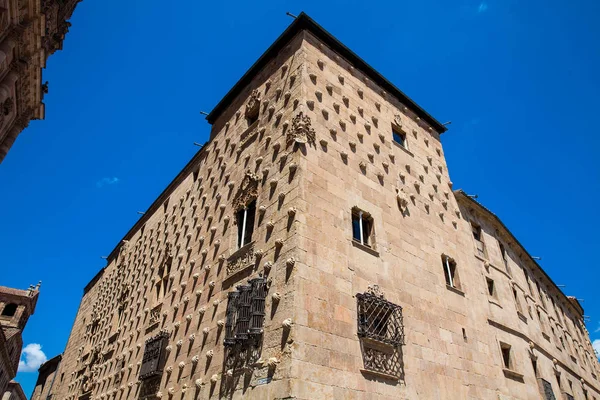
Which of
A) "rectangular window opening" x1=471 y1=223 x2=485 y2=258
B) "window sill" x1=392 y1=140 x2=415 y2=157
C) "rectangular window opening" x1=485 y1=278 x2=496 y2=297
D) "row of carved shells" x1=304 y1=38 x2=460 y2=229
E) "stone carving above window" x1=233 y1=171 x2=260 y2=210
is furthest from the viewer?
"rectangular window opening" x1=471 y1=223 x2=485 y2=258

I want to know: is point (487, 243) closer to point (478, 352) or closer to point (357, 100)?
point (478, 352)

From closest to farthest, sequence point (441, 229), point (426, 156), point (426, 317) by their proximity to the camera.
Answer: point (426, 317)
point (441, 229)
point (426, 156)

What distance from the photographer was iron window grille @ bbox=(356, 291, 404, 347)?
26.3 ft

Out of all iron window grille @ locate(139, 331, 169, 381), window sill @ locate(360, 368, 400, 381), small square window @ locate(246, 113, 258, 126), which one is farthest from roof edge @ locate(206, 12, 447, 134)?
window sill @ locate(360, 368, 400, 381)

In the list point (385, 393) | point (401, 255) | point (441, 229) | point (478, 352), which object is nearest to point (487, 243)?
point (441, 229)

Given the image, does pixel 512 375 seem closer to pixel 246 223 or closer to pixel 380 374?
pixel 380 374

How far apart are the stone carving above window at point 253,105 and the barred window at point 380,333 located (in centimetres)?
663

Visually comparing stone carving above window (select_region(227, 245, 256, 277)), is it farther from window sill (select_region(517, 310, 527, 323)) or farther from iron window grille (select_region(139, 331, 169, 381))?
window sill (select_region(517, 310, 527, 323))

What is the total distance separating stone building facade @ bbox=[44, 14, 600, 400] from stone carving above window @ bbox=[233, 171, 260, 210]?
0.17 ft

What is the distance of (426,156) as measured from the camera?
1391 centimetres

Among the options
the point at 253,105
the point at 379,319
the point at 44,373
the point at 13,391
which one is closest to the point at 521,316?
the point at 379,319

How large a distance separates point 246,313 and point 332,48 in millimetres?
8375

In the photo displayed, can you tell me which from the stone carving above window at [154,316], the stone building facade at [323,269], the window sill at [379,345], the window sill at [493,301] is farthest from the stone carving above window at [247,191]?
the window sill at [493,301]

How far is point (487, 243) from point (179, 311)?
11261 mm
